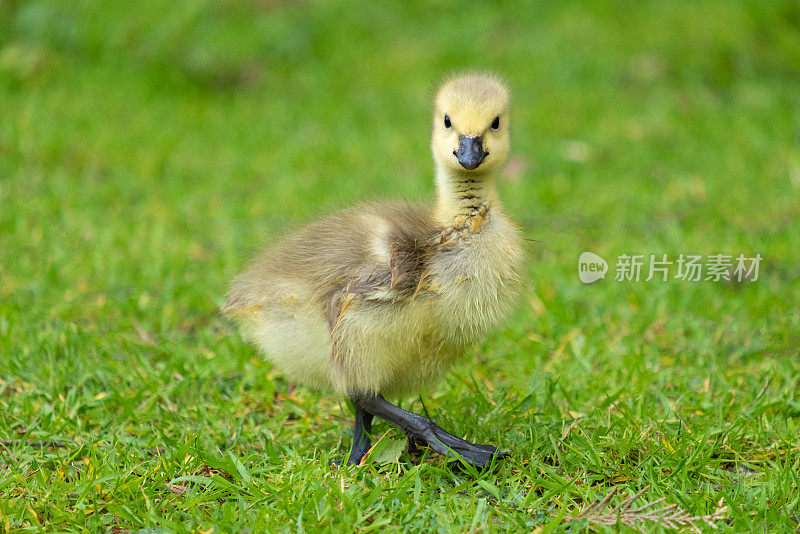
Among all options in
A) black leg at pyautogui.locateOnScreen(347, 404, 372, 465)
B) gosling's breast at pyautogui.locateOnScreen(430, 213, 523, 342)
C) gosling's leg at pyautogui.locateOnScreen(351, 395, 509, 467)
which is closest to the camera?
gosling's breast at pyautogui.locateOnScreen(430, 213, 523, 342)

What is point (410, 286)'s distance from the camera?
270cm

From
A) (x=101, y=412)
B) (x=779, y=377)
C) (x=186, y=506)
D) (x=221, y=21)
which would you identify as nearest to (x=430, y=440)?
(x=186, y=506)

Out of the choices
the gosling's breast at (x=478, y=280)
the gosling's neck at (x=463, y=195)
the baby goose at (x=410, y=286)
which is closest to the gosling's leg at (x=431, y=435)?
the baby goose at (x=410, y=286)

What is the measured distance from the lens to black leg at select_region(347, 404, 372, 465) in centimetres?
296

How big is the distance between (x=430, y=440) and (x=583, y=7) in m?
6.56

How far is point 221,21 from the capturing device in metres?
8.03

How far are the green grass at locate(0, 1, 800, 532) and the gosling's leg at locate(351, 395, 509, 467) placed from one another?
70 millimetres

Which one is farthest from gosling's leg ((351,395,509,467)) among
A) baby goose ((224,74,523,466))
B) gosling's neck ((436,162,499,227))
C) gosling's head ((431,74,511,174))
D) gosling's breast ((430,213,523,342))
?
gosling's head ((431,74,511,174))

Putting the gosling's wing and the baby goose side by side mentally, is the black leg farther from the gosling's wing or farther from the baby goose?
the gosling's wing

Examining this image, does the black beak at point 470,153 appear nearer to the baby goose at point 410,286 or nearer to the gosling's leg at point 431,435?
the baby goose at point 410,286

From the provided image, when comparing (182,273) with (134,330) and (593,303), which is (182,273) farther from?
(593,303)

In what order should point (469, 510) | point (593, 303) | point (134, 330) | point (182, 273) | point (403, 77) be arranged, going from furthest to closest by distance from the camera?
point (403, 77) → point (182, 273) → point (593, 303) → point (134, 330) → point (469, 510)

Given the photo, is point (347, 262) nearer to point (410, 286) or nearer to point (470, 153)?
point (410, 286)

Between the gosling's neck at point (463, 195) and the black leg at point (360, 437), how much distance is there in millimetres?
690
